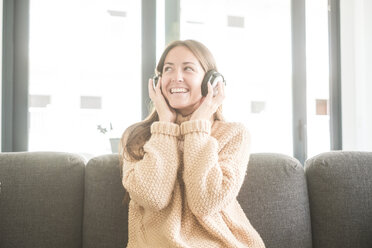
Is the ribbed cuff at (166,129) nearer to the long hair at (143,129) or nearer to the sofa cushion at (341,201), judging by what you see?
the long hair at (143,129)

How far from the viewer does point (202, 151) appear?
1033mm

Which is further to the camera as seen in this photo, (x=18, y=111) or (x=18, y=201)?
(x=18, y=111)

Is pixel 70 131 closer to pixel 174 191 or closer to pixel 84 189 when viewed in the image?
pixel 84 189

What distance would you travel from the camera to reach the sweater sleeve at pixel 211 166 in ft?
3.17

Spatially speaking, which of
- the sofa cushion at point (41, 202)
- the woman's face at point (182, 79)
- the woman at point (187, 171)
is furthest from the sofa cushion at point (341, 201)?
the sofa cushion at point (41, 202)

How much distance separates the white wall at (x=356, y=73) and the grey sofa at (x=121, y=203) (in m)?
1.31

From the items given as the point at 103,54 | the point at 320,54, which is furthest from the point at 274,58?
the point at 103,54

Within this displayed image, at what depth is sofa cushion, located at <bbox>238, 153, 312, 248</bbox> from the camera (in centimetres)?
126

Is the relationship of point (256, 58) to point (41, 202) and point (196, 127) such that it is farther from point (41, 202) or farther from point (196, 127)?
point (41, 202)

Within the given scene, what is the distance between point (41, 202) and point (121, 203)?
0.33 meters

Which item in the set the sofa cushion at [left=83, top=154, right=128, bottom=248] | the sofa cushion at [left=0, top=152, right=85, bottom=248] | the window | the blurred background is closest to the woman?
the sofa cushion at [left=83, top=154, right=128, bottom=248]

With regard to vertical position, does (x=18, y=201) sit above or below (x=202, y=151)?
below

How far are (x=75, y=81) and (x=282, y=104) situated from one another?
1.77m

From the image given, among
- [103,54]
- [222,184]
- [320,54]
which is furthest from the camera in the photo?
[320,54]
